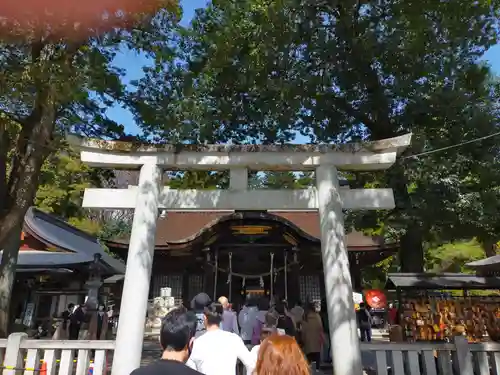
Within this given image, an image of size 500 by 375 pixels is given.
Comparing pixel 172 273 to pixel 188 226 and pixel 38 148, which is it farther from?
A: pixel 38 148

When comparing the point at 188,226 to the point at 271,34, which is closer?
the point at 271,34

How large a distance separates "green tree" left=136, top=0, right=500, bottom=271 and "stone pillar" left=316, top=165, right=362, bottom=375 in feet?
10.9

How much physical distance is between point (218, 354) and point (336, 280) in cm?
303

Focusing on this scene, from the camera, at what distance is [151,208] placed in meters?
6.45

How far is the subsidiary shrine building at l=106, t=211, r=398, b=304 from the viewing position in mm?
12094

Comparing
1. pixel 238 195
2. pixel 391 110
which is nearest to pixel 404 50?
pixel 391 110

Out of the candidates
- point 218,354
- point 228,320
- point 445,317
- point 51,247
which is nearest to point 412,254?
point 445,317

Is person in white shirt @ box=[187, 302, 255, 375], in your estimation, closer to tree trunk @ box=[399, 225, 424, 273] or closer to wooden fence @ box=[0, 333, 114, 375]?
wooden fence @ box=[0, 333, 114, 375]

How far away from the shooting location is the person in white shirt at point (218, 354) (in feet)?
11.0

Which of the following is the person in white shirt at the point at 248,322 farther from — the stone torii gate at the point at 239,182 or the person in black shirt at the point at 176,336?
the person in black shirt at the point at 176,336

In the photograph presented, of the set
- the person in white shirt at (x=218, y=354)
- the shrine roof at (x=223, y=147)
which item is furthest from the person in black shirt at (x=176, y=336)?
the shrine roof at (x=223, y=147)

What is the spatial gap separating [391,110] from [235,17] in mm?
4533

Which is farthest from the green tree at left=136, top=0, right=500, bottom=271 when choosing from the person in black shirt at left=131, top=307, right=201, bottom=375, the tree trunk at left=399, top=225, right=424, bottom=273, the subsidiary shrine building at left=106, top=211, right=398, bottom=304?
the person in black shirt at left=131, top=307, right=201, bottom=375

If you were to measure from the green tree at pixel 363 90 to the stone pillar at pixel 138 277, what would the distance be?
6.64 feet
